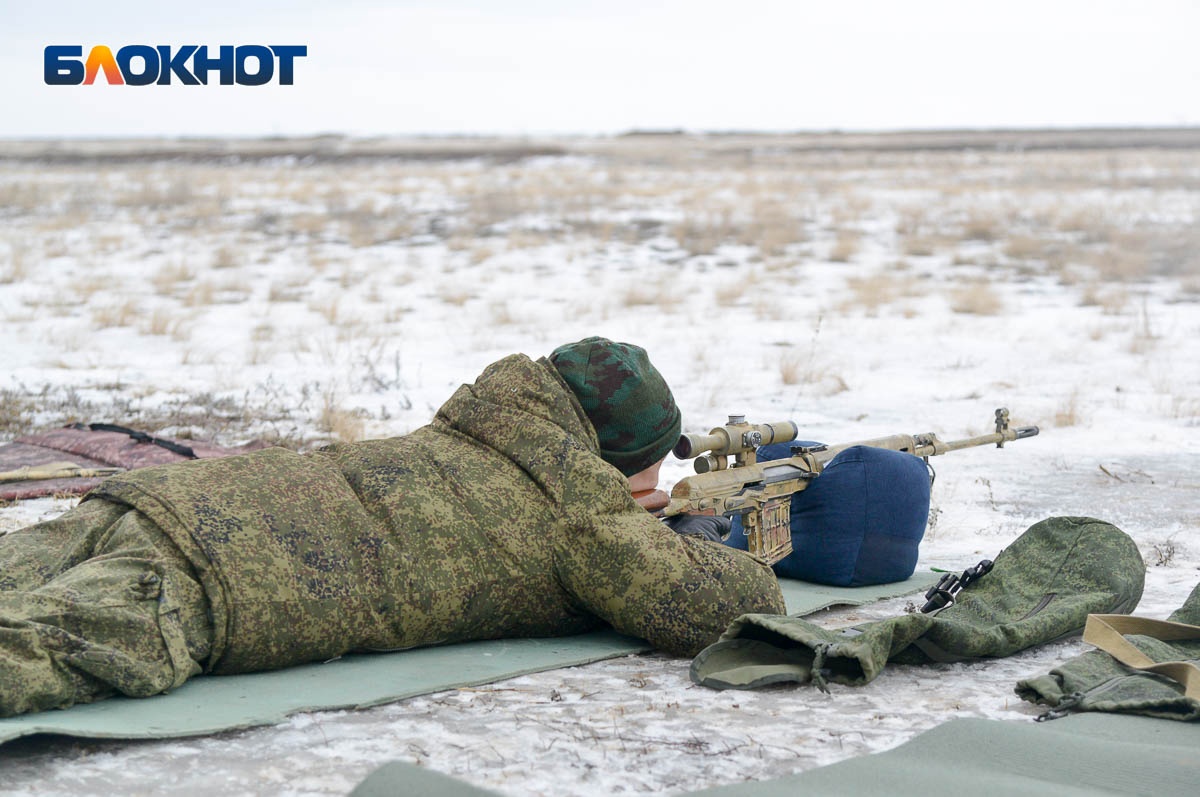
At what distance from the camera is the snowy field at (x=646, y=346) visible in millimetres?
2754

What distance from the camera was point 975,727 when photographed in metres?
2.60

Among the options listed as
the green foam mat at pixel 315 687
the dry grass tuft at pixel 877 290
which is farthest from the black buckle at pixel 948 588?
the dry grass tuft at pixel 877 290

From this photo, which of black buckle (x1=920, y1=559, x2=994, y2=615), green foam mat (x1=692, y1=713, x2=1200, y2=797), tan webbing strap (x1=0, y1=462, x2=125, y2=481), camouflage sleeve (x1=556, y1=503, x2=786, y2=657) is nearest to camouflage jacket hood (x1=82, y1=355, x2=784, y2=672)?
camouflage sleeve (x1=556, y1=503, x2=786, y2=657)

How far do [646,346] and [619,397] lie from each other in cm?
724

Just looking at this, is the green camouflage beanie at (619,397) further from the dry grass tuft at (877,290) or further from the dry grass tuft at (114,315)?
the dry grass tuft at (877,290)

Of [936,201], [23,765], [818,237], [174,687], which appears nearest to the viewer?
[23,765]

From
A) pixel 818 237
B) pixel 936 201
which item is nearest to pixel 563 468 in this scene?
pixel 818 237

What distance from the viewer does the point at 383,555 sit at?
128 inches

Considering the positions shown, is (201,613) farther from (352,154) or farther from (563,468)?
(352,154)

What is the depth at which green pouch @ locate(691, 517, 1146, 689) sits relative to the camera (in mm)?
3166

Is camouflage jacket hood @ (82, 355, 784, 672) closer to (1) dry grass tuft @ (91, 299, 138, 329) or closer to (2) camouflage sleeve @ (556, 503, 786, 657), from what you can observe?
(2) camouflage sleeve @ (556, 503, 786, 657)

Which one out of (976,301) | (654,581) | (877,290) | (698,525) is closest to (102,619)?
(654,581)

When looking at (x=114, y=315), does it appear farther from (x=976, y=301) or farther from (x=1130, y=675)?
(x=1130, y=675)

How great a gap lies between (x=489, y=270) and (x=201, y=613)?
12411 mm
